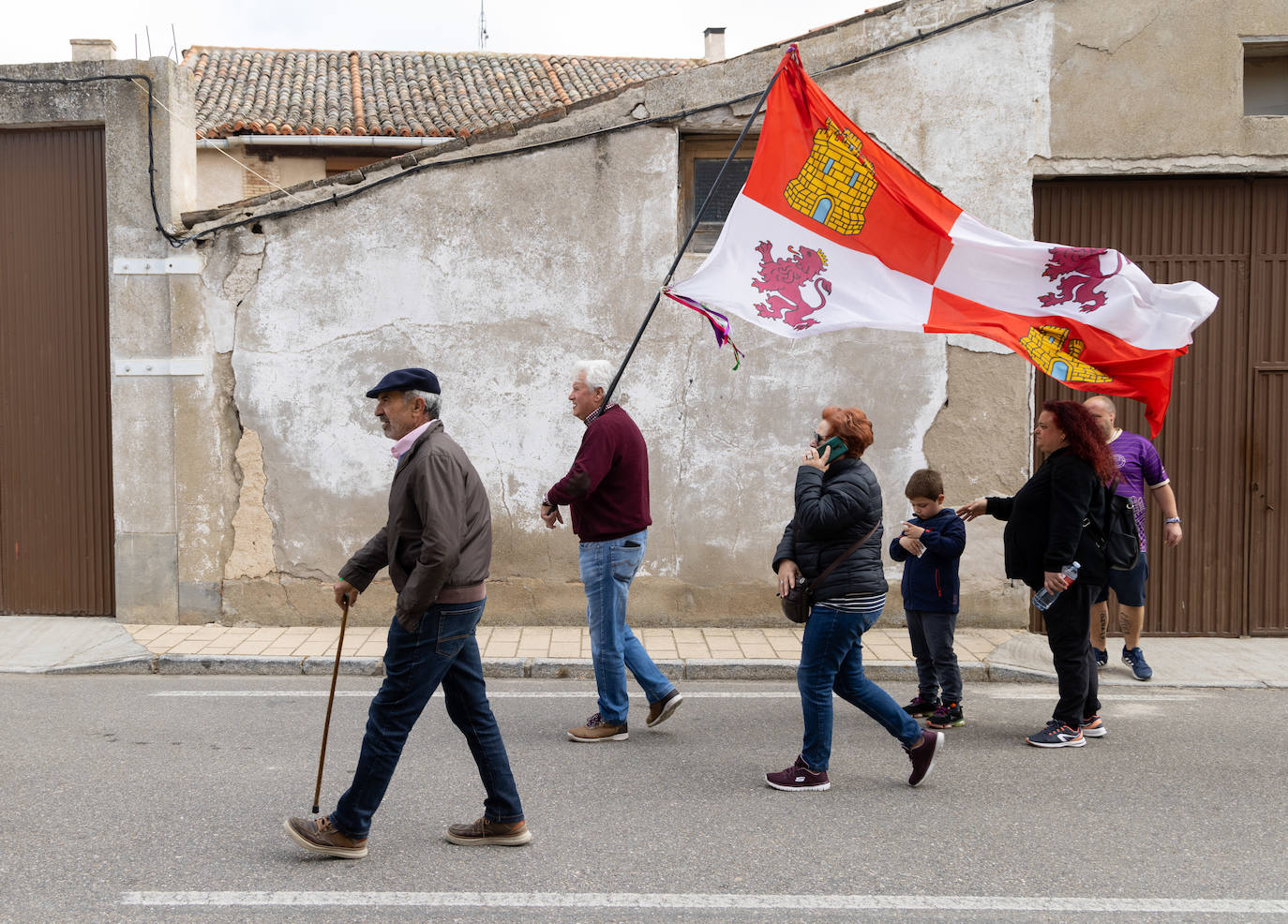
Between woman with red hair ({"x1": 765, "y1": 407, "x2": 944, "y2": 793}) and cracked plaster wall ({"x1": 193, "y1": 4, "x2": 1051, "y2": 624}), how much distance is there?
334cm

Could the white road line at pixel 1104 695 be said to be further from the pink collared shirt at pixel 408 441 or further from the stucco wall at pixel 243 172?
the stucco wall at pixel 243 172

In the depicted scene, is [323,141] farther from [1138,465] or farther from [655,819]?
[655,819]

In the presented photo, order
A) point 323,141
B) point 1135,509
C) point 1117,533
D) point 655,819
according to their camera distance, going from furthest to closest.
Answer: point 323,141 < point 1135,509 < point 1117,533 < point 655,819

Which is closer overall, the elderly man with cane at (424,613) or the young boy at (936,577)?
the elderly man with cane at (424,613)

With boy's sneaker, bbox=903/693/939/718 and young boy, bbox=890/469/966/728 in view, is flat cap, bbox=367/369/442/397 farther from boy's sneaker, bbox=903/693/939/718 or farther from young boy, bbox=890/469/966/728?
boy's sneaker, bbox=903/693/939/718

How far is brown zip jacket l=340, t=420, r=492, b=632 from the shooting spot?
13.0 feet

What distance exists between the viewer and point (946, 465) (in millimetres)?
8312

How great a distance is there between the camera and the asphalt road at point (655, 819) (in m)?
3.78

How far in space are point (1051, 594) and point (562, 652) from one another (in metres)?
3.33

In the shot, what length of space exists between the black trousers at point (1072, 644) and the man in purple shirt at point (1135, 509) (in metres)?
1.27

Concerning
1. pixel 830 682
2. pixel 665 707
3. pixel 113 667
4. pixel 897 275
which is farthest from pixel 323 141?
pixel 830 682

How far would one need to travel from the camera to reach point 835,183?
577cm

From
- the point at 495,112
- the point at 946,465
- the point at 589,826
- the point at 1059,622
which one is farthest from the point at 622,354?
the point at 495,112

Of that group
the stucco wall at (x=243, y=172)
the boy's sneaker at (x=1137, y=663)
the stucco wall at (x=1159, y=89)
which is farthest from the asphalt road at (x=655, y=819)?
the stucco wall at (x=243, y=172)
